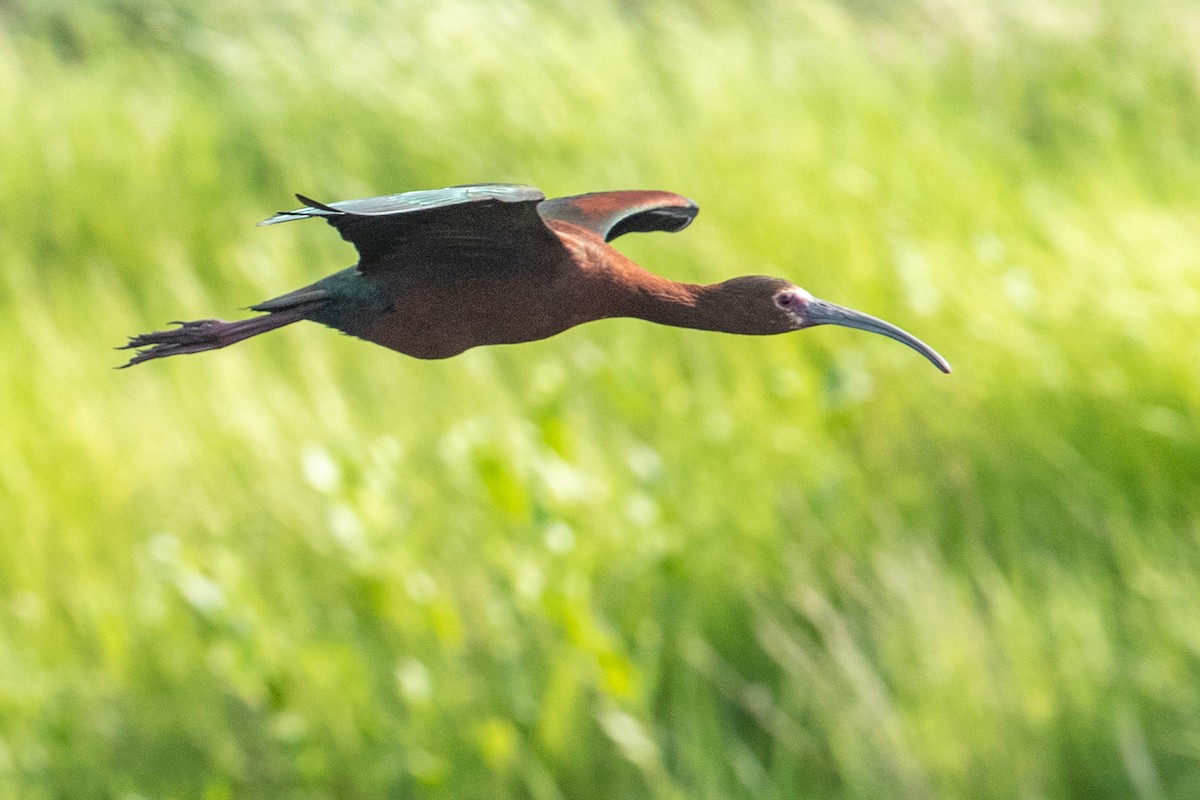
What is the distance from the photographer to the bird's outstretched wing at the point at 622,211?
109 cm

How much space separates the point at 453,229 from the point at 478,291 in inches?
1.8

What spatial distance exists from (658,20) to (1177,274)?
7.85ft

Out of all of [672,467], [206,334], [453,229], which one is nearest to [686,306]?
[453,229]

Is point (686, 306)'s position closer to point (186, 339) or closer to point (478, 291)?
point (478, 291)

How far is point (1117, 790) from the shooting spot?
556 centimetres

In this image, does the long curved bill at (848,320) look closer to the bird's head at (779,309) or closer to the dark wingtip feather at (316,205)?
the bird's head at (779,309)

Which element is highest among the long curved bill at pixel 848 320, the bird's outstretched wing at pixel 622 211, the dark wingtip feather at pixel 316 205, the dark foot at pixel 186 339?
the bird's outstretched wing at pixel 622 211

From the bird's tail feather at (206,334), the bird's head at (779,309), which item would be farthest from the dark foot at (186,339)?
the bird's head at (779,309)

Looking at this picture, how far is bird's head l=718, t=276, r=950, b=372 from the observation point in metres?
0.93

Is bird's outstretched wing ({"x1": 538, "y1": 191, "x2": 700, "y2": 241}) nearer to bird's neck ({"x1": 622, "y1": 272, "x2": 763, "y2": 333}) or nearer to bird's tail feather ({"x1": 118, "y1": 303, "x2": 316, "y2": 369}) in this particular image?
bird's neck ({"x1": 622, "y1": 272, "x2": 763, "y2": 333})

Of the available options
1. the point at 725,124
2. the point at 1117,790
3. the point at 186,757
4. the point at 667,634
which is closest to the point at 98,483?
the point at 186,757

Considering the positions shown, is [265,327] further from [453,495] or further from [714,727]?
[453,495]

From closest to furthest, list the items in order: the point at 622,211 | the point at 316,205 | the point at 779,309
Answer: the point at 316,205 < the point at 779,309 < the point at 622,211

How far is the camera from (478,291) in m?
0.83
